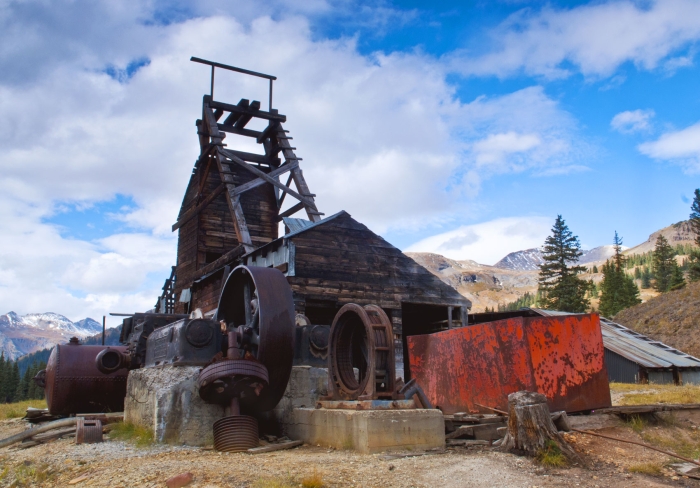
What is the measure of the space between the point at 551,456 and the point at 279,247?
10547 millimetres

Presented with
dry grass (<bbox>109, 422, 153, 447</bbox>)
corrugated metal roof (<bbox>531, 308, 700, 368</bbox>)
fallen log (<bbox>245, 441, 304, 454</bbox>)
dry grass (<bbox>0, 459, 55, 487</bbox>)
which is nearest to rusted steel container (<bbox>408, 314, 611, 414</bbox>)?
fallen log (<bbox>245, 441, 304, 454</bbox>)

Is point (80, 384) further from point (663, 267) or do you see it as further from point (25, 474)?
point (663, 267)

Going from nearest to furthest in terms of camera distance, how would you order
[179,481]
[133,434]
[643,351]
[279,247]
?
[179,481] < [133,434] < [279,247] < [643,351]

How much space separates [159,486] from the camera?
4715mm

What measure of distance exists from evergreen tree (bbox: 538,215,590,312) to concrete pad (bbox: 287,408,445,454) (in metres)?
45.2

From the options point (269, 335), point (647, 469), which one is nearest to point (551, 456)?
point (647, 469)

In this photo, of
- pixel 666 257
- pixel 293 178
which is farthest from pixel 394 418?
pixel 666 257

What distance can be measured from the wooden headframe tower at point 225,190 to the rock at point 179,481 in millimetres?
13217

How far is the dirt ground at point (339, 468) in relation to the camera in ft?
15.3

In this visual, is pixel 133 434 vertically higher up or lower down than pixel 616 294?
lower down

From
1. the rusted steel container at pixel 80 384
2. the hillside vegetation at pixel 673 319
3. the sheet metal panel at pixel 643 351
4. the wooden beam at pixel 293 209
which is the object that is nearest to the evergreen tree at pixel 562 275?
the hillside vegetation at pixel 673 319

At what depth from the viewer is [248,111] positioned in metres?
19.4

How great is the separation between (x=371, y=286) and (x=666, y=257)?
82.5 metres

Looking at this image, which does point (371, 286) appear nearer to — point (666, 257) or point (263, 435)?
point (263, 435)
